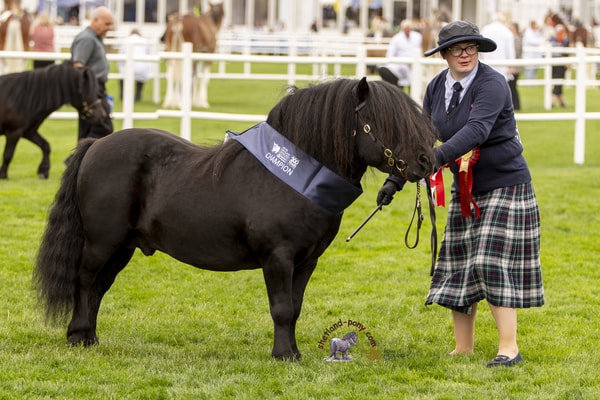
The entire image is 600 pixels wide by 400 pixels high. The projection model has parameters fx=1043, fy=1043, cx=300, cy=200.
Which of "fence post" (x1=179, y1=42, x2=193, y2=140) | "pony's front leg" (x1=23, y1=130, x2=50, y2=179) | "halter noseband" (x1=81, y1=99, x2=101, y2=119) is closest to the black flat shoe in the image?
"halter noseband" (x1=81, y1=99, x2=101, y2=119)

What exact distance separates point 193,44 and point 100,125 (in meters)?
10.7

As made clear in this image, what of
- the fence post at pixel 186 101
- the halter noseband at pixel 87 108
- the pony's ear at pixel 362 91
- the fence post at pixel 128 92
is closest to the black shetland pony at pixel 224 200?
the pony's ear at pixel 362 91

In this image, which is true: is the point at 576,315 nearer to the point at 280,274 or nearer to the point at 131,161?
the point at 280,274

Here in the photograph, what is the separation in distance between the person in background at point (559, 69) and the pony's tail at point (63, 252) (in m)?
16.3

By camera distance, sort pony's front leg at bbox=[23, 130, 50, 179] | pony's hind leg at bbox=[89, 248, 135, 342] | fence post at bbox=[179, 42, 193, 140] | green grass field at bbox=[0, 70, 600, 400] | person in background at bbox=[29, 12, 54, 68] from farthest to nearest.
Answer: person in background at bbox=[29, 12, 54, 68], fence post at bbox=[179, 42, 193, 140], pony's front leg at bbox=[23, 130, 50, 179], pony's hind leg at bbox=[89, 248, 135, 342], green grass field at bbox=[0, 70, 600, 400]

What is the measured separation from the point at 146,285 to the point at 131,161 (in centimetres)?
235

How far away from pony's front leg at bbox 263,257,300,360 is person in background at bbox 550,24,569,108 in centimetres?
1635

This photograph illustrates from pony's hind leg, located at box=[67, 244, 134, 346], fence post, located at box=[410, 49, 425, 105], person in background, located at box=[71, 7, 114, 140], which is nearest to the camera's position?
pony's hind leg, located at box=[67, 244, 134, 346]

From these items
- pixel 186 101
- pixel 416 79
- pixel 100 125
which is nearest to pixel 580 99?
pixel 416 79

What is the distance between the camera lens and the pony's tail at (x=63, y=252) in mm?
5875

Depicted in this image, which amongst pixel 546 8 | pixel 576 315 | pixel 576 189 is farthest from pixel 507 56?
pixel 546 8

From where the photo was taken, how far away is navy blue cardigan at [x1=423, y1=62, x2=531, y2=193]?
5324 mm

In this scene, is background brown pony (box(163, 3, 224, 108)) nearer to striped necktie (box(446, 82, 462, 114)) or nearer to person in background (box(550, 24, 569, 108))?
person in background (box(550, 24, 569, 108))

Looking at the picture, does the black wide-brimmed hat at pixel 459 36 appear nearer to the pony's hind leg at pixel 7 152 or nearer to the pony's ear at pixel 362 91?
the pony's ear at pixel 362 91
